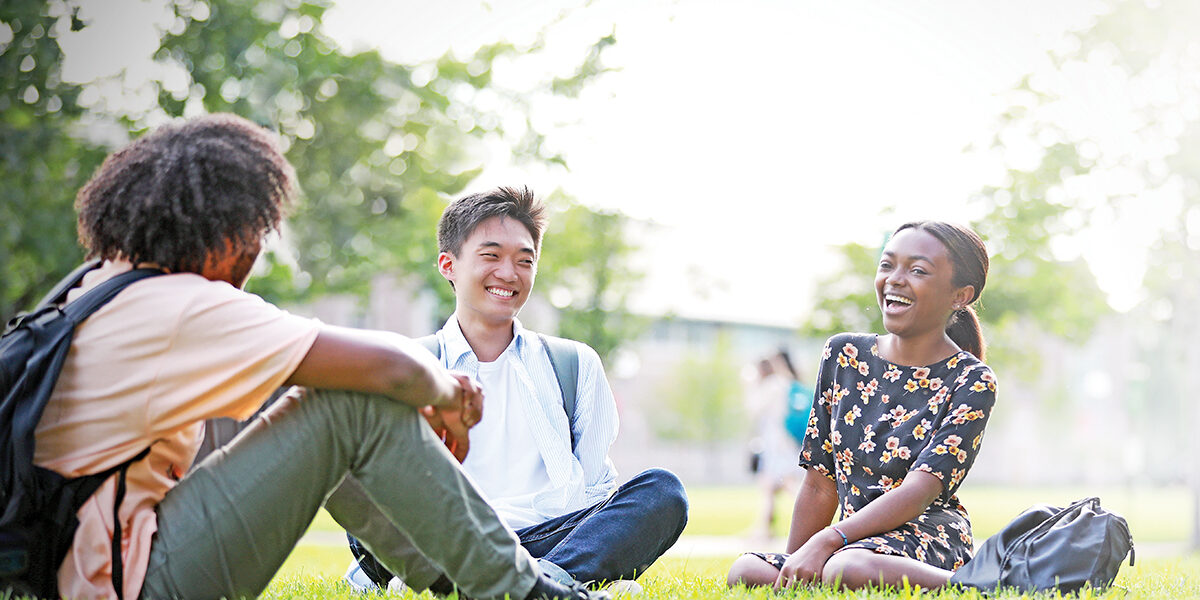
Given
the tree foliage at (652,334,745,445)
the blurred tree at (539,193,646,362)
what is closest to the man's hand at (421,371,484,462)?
the blurred tree at (539,193,646,362)

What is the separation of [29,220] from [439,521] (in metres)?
11.6

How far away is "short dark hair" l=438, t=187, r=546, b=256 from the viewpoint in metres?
4.64

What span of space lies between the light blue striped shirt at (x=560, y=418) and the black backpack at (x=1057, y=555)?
1.37 metres

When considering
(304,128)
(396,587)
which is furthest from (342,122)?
(396,587)

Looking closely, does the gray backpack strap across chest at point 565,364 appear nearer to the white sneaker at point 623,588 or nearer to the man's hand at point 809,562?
the white sneaker at point 623,588

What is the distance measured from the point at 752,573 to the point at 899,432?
817 millimetres

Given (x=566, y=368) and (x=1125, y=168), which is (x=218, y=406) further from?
(x=1125, y=168)

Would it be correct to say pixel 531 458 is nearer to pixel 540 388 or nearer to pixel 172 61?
pixel 540 388

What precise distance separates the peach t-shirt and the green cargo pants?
109 millimetres

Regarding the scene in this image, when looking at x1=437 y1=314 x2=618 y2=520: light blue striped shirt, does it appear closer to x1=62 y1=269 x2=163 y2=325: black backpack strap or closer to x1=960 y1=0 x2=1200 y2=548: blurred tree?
x1=62 y1=269 x2=163 y2=325: black backpack strap

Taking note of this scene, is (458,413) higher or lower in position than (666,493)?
higher

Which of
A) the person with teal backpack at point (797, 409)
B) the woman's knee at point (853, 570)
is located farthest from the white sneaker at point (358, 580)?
the person with teal backpack at point (797, 409)

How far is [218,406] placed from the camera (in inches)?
108

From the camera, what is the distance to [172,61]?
12.1 meters
